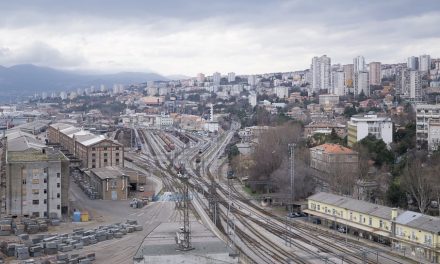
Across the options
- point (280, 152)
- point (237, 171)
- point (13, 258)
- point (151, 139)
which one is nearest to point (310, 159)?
point (280, 152)

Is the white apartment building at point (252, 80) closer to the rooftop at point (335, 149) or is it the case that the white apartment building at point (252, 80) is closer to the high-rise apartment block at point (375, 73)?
the high-rise apartment block at point (375, 73)

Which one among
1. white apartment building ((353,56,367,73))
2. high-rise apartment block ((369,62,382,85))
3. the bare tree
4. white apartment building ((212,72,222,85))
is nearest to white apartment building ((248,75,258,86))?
white apartment building ((212,72,222,85))

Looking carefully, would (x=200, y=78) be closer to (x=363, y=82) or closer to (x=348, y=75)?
(x=348, y=75)

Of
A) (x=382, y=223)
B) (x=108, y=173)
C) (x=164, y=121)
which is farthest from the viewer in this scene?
(x=164, y=121)

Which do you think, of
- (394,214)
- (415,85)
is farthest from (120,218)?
(415,85)

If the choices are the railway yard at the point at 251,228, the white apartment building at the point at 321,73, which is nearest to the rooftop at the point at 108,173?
the railway yard at the point at 251,228
